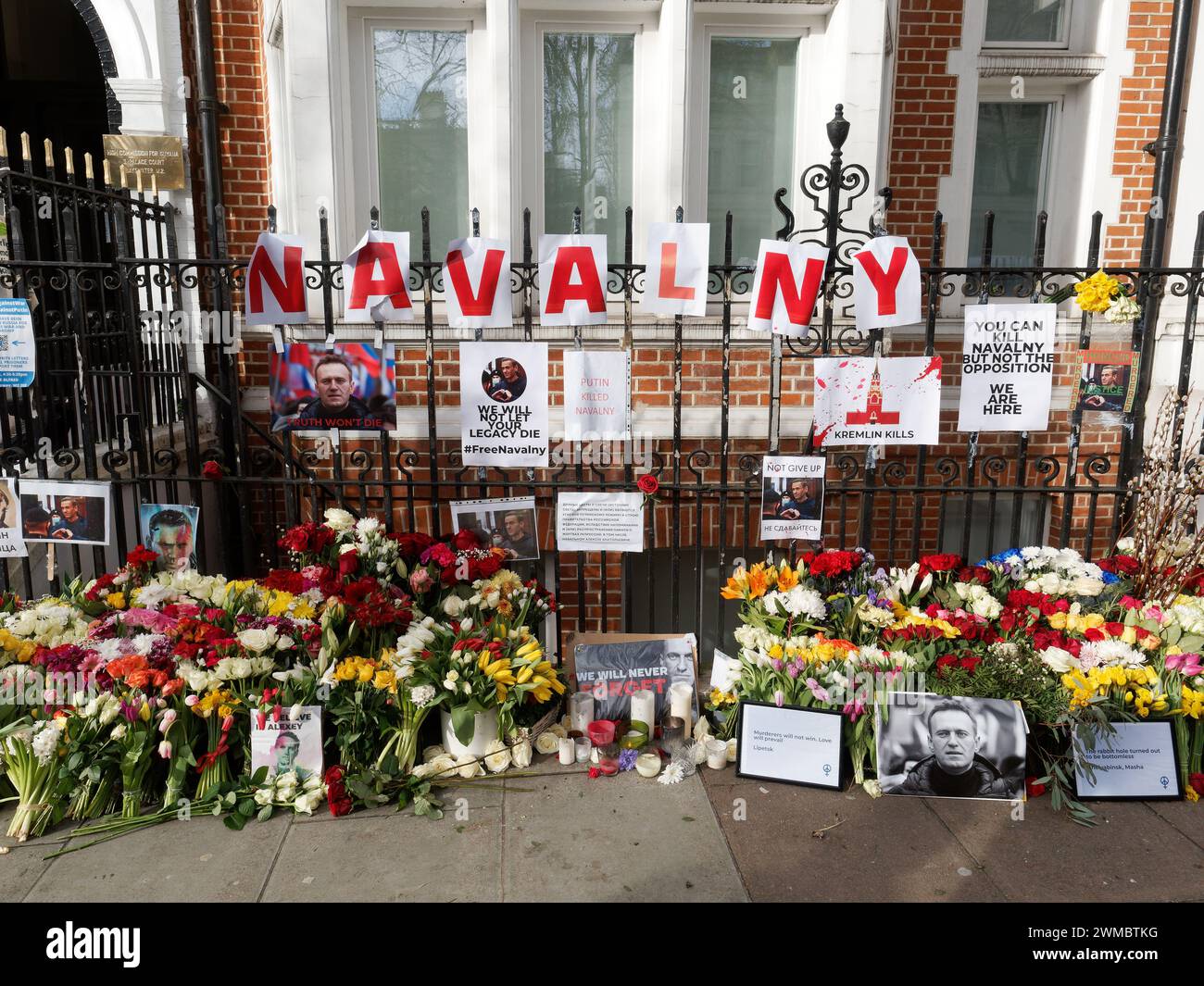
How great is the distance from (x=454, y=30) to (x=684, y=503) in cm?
318

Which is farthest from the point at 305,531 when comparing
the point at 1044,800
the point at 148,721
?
the point at 1044,800

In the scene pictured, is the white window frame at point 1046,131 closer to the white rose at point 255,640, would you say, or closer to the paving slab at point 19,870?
the white rose at point 255,640

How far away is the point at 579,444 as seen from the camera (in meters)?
3.82

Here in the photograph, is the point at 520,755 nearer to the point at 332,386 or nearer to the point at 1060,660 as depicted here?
the point at 332,386

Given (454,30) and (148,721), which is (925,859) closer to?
(148,721)

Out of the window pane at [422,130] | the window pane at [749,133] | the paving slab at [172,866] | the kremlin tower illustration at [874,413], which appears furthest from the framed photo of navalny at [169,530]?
the window pane at [749,133]

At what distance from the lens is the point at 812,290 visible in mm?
3635

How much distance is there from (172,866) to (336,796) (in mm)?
521

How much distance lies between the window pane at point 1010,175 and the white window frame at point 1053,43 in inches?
15.1

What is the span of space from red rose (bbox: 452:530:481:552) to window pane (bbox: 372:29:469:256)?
244 centimetres

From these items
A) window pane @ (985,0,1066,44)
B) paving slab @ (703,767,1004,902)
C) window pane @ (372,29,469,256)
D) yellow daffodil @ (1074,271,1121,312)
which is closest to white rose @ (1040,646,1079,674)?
paving slab @ (703,767,1004,902)

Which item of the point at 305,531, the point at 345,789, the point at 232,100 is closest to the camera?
the point at 345,789

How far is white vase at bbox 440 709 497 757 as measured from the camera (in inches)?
127

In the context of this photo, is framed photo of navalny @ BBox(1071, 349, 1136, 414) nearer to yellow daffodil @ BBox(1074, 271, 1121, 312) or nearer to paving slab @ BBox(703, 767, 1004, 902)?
yellow daffodil @ BBox(1074, 271, 1121, 312)
